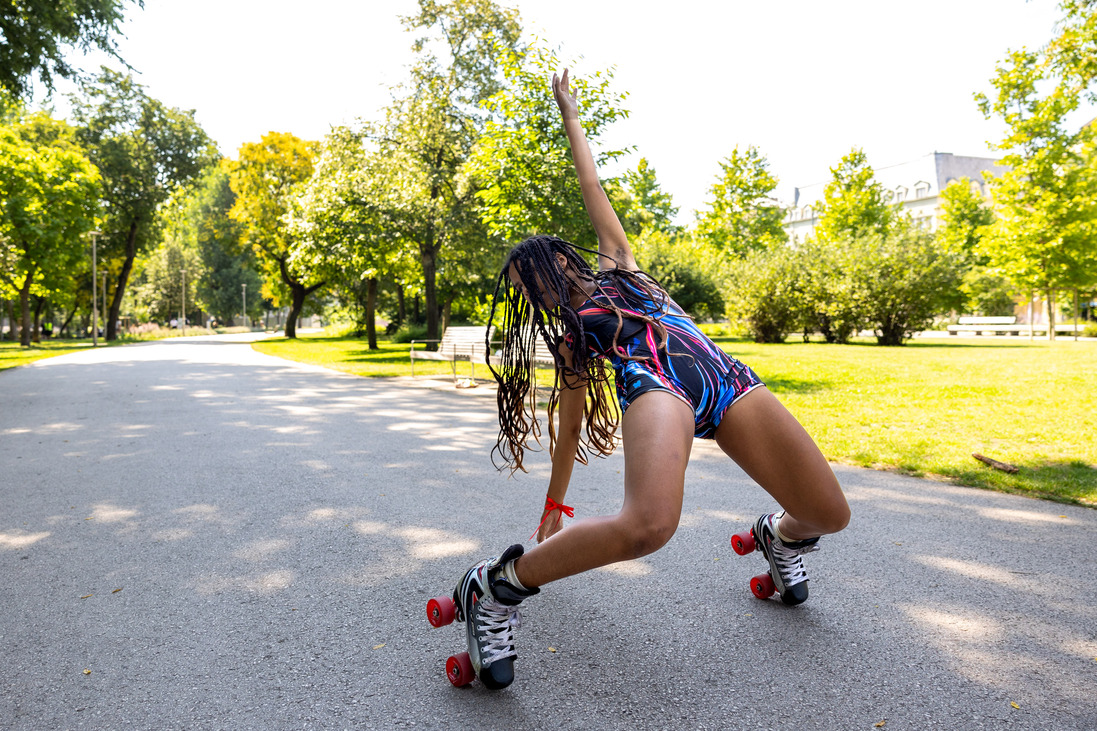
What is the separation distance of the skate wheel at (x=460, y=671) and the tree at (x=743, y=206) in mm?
42852

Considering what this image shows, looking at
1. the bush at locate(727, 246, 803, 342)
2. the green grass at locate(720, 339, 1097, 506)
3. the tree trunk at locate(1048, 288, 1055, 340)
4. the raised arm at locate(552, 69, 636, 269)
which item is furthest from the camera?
the tree trunk at locate(1048, 288, 1055, 340)

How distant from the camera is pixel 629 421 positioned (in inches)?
88.7

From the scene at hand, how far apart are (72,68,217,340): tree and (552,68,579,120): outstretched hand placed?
40.9 metres

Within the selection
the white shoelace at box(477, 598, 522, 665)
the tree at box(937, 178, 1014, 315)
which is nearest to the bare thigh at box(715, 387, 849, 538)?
the white shoelace at box(477, 598, 522, 665)

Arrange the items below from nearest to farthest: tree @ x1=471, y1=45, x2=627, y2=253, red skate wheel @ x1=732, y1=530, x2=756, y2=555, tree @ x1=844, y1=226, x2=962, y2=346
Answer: red skate wheel @ x1=732, y1=530, x2=756, y2=555
tree @ x1=471, y1=45, x2=627, y2=253
tree @ x1=844, y1=226, x2=962, y2=346

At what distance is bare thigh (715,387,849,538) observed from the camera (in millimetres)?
2422

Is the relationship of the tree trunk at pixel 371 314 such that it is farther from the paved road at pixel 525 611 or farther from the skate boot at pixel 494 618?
the skate boot at pixel 494 618

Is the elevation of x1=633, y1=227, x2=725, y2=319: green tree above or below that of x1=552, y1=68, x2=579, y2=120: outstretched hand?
above

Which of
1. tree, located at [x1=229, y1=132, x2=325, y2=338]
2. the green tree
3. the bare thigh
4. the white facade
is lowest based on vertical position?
the bare thigh

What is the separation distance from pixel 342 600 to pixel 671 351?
6.20ft

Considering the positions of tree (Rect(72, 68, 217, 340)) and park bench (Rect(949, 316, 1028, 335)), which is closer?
park bench (Rect(949, 316, 1028, 335))

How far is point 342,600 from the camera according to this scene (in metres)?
3.18

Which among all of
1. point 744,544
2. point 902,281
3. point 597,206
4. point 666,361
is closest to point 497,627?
point 666,361

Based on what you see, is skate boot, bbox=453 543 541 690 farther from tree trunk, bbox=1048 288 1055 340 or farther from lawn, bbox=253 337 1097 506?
tree trunk, bbox=1048 288 1055 340
